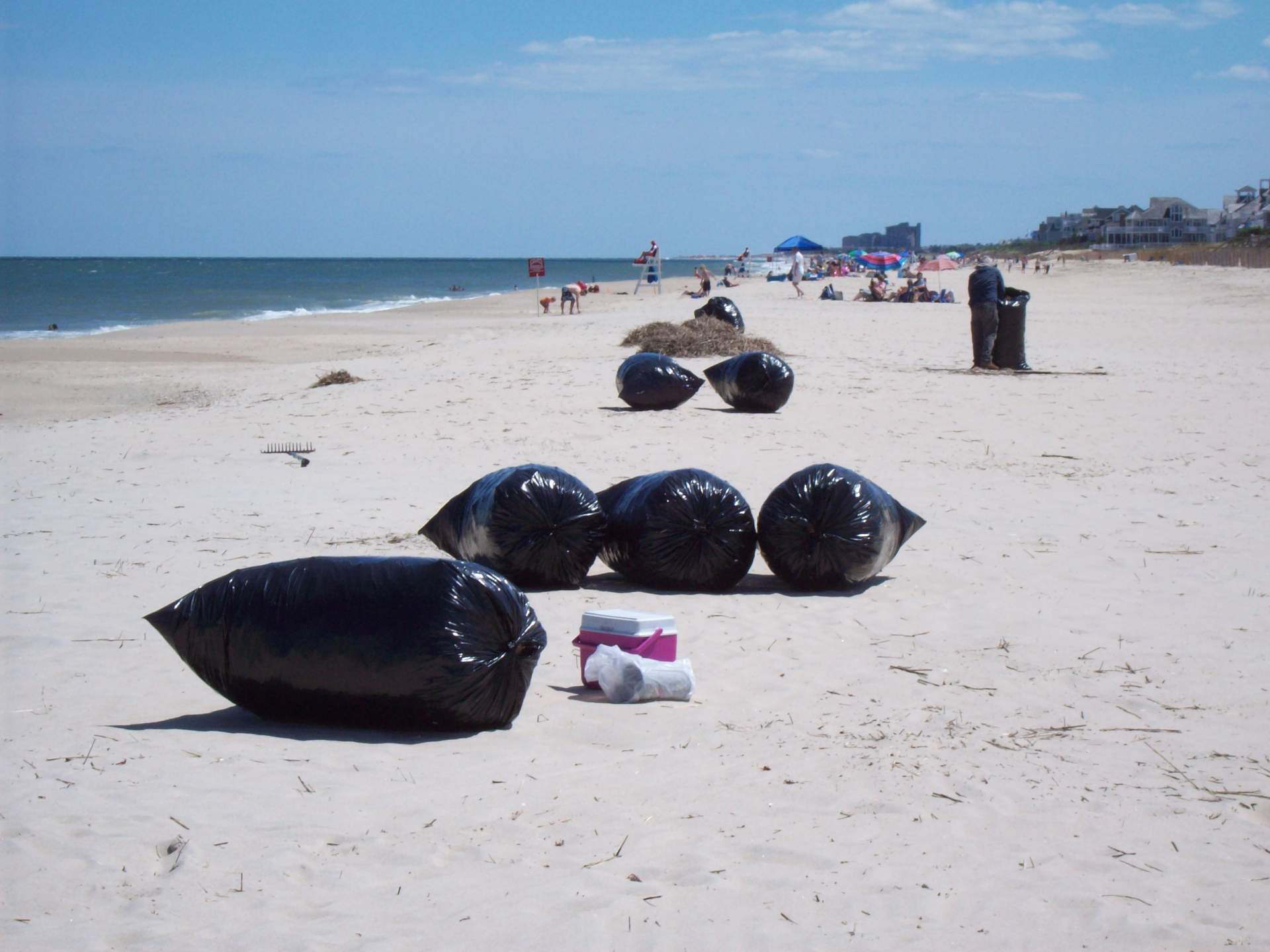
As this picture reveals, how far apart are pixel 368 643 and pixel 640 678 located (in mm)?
1121

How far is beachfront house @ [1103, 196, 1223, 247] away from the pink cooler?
137 meters

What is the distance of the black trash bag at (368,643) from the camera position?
4.31 m

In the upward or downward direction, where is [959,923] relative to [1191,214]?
downward

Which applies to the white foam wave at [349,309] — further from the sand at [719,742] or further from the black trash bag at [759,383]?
the sand at [719,742]

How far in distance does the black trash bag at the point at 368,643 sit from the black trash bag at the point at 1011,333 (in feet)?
41.5

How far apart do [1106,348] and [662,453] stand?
37.7 ft

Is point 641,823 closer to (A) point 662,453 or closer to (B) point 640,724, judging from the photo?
(B) point 640,724

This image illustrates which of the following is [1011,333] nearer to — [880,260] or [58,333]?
[58,333]

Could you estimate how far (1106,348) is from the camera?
19094 mm

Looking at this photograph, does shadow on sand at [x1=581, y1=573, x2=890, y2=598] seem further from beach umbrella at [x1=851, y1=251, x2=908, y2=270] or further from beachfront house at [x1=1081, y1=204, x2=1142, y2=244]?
beachfront house at [x1=1081, y1=204, x2=1142, y2=244]

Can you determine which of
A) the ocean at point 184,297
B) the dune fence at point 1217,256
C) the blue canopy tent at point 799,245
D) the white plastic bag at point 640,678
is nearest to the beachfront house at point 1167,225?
the dune fence at point 1217,256

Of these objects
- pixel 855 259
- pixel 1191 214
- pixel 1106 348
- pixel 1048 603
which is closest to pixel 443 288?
pixel 855 259

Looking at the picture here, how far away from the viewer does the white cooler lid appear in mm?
5086

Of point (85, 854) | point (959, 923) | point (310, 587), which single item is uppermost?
point (310, 587)
